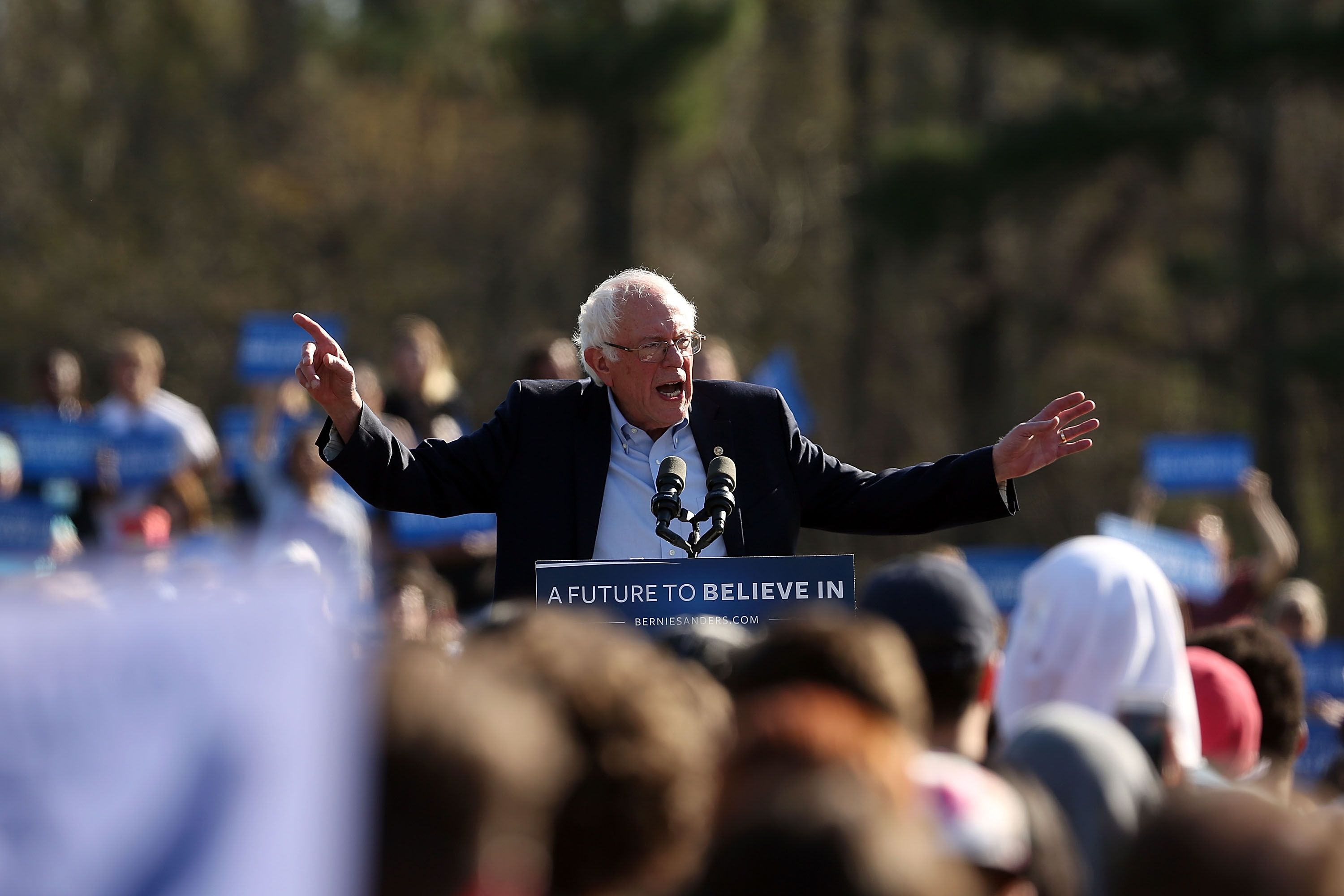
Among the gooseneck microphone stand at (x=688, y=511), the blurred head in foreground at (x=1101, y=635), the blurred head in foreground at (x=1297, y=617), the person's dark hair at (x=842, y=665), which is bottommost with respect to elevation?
the person's dark hair at (x=842, y=665)

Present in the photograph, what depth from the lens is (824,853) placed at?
1.68 m

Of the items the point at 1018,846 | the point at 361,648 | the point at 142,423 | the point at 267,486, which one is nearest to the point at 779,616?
the point at 1018,846

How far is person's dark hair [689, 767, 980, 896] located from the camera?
5.47 feet

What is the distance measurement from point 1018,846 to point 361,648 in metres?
0.84

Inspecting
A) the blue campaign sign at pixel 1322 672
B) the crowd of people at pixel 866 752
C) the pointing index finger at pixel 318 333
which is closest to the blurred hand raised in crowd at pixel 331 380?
the pointing index finger at pixel 318 333

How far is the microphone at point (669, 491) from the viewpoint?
4160 millimetres

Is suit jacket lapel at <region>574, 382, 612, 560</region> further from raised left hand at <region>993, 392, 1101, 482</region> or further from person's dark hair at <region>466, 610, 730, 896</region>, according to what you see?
person's dark hair at <region>466, 610, 730, 896</region>

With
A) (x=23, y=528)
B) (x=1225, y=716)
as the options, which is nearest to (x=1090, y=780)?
(x=1225, y=716)

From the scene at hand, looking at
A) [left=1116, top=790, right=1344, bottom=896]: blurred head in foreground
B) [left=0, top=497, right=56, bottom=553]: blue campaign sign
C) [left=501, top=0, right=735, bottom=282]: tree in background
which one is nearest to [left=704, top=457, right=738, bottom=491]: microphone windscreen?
[left=1116, top=790, right=1344, bottom=896]: blurred head in foreground

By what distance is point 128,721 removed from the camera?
5.29 ft

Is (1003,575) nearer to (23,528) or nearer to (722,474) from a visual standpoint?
(23,528)

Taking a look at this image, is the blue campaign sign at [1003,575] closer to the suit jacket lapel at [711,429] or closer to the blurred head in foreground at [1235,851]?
the suit jacket lapel at [711,429]

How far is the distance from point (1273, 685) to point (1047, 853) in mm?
Answer: 2198

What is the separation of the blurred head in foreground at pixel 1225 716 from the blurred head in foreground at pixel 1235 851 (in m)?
2.08
